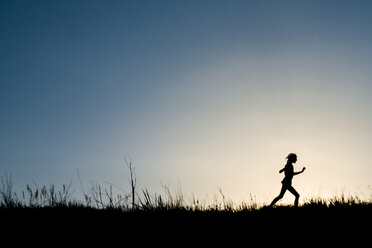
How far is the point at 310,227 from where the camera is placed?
14.9 ft

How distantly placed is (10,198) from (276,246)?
5.64 m

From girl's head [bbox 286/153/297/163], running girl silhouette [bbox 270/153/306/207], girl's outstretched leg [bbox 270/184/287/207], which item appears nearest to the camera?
girl's outstretched leg [bbox 270/184/287/207]

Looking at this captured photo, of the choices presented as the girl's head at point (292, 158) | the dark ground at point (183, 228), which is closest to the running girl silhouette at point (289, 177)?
the girl's head at point (292, 158)

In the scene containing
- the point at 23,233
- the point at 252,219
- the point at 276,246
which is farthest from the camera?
the point at 252,219

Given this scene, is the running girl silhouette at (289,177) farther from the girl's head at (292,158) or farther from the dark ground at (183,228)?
the dark ground at (183,228)

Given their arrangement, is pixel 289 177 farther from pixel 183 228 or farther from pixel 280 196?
pixel 183 228

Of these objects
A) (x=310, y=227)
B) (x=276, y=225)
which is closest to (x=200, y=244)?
(x=276, y=225)

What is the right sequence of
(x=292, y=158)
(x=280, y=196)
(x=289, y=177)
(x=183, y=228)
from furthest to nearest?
(x=292, y=158) < (x=289, y=177) < (x=280, y=196) < (x=183, y=228)

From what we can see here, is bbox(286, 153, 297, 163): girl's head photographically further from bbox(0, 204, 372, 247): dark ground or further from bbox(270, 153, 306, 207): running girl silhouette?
bbox(0, 204, 372, 247): dark ground

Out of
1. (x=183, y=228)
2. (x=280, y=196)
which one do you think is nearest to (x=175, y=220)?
(x=183, y=228)

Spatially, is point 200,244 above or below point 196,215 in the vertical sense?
below

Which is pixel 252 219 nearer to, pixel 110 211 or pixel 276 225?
pixel 276 225

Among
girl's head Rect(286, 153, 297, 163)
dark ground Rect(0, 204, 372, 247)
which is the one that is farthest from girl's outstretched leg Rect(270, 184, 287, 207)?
dark ground Rect(0, 204, 372, 247)

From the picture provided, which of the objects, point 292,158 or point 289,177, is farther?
point 292,158
